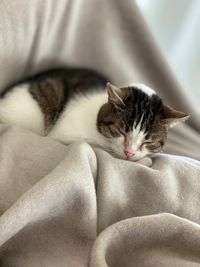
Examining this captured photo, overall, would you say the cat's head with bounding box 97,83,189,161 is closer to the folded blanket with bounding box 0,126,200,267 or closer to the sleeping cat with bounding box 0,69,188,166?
the sleeping cat with bounding box 0,69,188,166

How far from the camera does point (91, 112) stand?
1199 mm

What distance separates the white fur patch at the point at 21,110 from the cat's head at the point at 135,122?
0.64 ft

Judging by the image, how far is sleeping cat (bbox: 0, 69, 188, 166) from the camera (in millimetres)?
1090

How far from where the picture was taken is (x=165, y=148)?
125 cm

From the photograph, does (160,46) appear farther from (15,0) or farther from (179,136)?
(15,0)

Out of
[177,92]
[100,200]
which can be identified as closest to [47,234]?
[100,200]

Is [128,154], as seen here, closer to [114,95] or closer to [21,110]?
[114,95]

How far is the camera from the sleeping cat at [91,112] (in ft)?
3.58

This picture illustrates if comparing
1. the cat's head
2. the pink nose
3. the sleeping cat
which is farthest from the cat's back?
the pink nose

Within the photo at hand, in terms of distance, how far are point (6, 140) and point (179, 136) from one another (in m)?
0.56

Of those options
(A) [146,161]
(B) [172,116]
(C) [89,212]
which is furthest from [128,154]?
(C) [89,212]

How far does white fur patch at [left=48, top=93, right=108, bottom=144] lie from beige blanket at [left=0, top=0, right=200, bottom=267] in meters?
0.10

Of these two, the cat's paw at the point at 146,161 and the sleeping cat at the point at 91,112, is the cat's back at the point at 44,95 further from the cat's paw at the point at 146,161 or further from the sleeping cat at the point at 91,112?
the cat's paw at the point at 146,161

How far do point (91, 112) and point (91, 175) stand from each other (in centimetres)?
35
